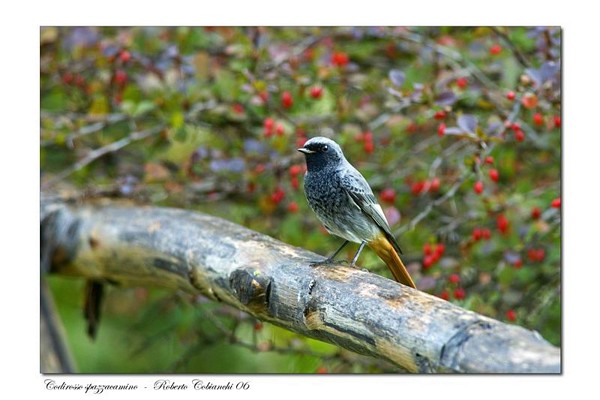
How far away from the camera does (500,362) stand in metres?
1.76

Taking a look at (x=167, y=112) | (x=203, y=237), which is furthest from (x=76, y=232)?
(x=203, y=237)

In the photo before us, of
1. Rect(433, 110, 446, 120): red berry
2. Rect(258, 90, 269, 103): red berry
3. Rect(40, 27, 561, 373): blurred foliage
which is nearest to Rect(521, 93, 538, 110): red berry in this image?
Rect(40, 27, 561, 373): blurred foliage

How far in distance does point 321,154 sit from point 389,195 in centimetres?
77

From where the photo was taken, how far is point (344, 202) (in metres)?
2.56

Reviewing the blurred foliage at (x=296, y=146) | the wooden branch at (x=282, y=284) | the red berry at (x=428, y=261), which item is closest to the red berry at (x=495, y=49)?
the blurred foliage at (x=296, y=146)

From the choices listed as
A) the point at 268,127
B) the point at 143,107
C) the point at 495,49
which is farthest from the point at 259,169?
the point at 495,49

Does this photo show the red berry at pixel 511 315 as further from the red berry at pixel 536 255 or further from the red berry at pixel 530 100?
the red berry at pixel 530 100

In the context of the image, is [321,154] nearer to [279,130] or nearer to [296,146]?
[279,130]

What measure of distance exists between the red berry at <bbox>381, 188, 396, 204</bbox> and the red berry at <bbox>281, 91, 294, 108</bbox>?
592 mm

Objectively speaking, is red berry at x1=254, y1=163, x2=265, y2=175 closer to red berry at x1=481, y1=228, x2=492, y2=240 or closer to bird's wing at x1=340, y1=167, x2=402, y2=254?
bird's wing at x1=340, y1=167, x2=402, y2=254

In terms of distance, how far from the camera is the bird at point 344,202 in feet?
8.39

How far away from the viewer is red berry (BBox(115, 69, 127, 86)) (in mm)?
3621

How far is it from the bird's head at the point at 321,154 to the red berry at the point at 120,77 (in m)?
1.38
